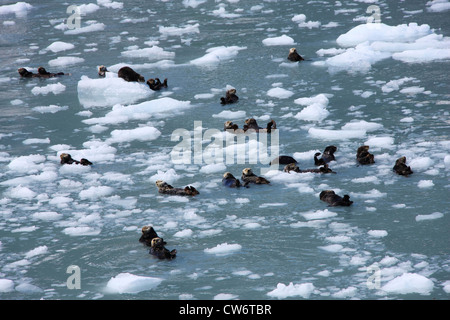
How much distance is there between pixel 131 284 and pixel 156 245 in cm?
57

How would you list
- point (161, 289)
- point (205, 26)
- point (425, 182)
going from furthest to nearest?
point (205, 26)
point (425, 182)
point (161, 289)

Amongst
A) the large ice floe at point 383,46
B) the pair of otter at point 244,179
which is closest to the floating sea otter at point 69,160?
the pair of otter at point 244,179

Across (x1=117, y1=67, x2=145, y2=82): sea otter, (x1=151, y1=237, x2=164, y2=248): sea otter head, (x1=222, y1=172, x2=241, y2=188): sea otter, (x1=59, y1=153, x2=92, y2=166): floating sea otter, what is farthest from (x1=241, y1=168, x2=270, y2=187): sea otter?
(x1=117, y1=67, x2=145, y2=82): sea otter

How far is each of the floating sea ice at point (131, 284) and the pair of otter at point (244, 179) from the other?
2.08 meters

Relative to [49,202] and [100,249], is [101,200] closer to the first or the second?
[49,202]

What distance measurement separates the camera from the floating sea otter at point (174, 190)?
7363mm

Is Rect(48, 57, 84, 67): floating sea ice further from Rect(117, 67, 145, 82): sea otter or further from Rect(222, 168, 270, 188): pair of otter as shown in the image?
Rect(222, 168, 270, 188): pair of otter

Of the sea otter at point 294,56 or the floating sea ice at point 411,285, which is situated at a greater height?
the sea otter at point 294,56

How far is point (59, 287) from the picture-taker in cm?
575

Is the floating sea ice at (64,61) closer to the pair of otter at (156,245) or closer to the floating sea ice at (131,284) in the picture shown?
the pair of otter at (156,245)

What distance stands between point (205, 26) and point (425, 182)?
31.6ft

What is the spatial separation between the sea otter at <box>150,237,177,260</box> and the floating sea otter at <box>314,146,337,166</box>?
2550 mm

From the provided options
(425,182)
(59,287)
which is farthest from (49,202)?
(425,182)

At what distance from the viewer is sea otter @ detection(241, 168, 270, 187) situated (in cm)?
754
